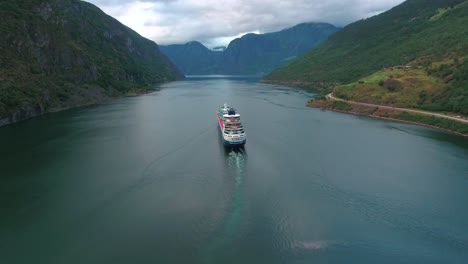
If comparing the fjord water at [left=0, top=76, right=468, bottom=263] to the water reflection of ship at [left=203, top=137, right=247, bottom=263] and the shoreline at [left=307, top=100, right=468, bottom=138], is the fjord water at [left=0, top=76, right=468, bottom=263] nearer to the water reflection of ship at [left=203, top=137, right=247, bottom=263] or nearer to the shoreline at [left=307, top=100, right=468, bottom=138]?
the water reflection of ship at [left=203, top=137, right=247, bottom=263]

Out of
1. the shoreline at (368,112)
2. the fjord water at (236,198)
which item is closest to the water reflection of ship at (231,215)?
the fjord water at (236,198)

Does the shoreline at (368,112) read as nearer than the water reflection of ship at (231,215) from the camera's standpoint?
No

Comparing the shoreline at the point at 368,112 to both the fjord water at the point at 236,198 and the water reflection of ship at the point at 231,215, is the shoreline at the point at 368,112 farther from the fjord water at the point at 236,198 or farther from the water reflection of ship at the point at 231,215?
the water reflection of ship at the point at 231,215

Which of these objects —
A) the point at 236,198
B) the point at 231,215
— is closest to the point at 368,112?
the point at 236,198

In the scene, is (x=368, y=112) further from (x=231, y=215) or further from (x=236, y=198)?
(x=231, y=215)

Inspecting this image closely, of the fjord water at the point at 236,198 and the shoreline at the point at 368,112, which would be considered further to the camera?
the shoreline at the point at 368,112

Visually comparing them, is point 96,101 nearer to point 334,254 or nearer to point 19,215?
point 19,215

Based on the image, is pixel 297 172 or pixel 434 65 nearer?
pixel 297 172

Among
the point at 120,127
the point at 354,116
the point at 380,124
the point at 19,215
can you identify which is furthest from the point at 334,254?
the point at 354,116
